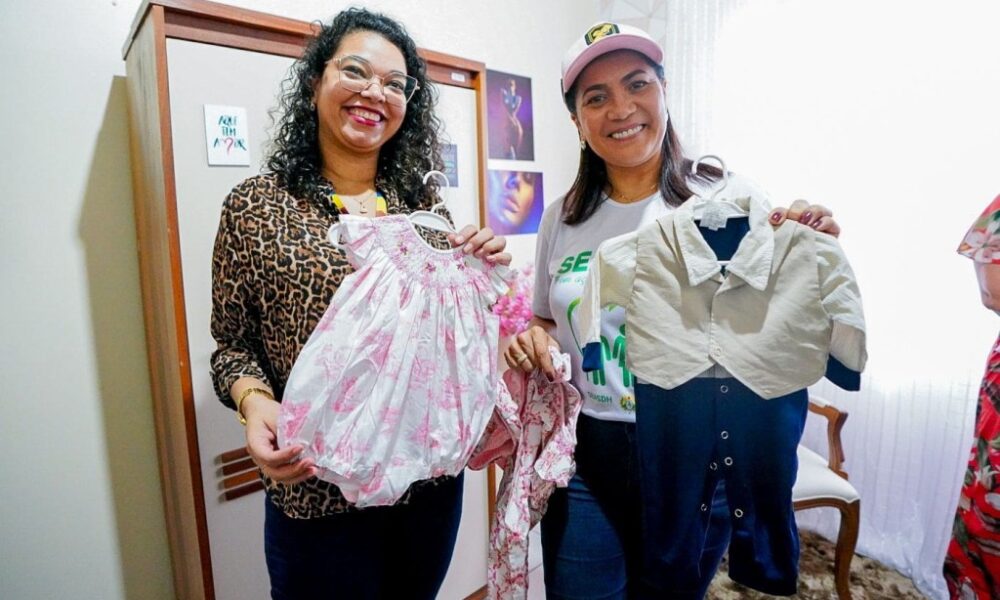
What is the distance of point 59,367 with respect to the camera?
140 centimetres

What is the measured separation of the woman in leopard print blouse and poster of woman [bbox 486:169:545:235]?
3.69 ft

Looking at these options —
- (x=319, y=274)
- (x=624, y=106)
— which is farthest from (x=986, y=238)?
(x=319, y=274)

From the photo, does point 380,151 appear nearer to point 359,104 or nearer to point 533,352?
point 359,104

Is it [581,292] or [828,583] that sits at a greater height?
[581,292]

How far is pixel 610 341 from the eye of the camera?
1048 mm

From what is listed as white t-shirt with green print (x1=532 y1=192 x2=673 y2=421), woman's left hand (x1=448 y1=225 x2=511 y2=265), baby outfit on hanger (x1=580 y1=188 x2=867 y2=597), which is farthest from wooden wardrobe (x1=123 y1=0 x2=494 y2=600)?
baby outfit on hanger (x1=580 y1=188 x2=867 y2=597)

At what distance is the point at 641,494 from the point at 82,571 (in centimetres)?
151

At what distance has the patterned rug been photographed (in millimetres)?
1979

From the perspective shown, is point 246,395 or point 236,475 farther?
point 236,475

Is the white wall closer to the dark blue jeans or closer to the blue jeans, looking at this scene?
the dark blue jeans

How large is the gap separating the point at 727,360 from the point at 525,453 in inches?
17.7

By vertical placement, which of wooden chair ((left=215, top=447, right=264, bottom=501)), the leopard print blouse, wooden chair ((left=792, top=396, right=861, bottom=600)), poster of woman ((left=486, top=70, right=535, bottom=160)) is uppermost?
poster of woman ((left=486, top=70, right=535, bottom=160))

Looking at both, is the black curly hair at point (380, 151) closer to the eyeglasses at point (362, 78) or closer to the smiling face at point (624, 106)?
the eyeglasses at point (362, 78)

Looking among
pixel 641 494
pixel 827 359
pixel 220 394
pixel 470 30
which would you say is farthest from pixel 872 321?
pixel 220 394
